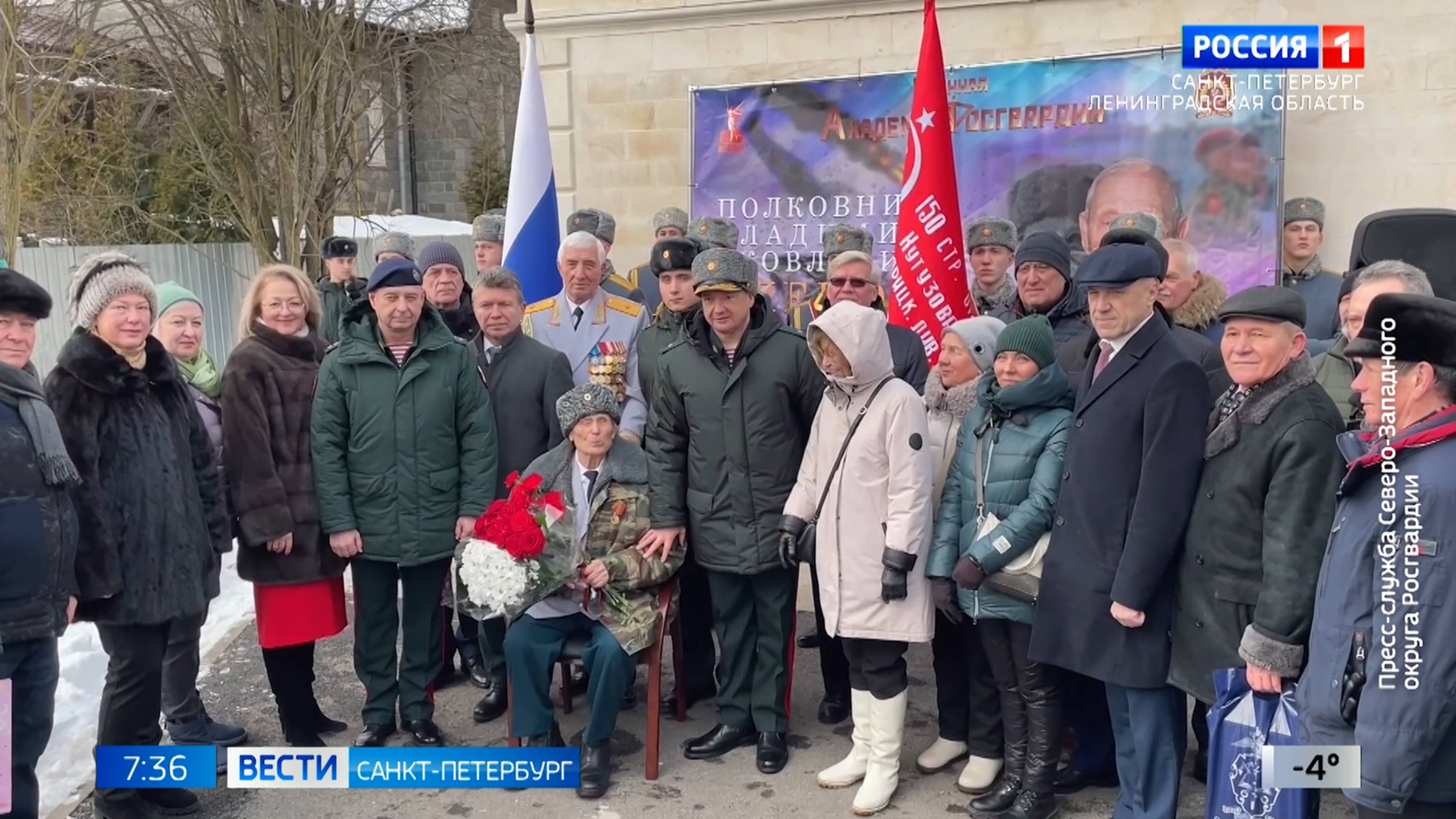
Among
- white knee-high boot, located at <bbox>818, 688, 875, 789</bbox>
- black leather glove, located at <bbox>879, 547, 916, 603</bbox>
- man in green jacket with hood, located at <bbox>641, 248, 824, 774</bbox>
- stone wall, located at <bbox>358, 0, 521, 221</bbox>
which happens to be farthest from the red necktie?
stone wall, located at <bbox>358, 0, 521, 221</bbox>

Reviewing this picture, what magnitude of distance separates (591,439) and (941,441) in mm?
1388

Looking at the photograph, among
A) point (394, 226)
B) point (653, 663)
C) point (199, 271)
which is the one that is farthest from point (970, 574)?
point (394, 226)

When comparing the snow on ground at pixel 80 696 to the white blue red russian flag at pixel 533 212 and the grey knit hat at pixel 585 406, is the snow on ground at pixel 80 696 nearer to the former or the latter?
the grey knit hat at pixel 585 406

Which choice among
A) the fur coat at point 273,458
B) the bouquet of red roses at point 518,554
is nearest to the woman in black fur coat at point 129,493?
the fur coat at point 273,458

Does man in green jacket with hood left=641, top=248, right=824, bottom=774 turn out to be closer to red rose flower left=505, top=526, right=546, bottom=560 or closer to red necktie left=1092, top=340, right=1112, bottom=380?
red rose flower left=505, top=526, right=546, bottom=560

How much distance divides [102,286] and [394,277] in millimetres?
1047

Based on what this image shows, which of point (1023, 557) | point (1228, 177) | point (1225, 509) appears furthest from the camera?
point (1228, 177)

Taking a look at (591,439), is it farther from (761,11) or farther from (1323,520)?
(761,11)

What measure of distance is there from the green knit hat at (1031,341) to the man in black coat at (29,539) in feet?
10.3

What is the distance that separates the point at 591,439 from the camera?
4.38m

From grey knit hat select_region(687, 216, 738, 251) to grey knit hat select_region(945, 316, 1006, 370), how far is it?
2.48 metres

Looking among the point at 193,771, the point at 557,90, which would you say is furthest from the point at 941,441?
the point at 557,90

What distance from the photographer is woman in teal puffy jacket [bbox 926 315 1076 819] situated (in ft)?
12.3

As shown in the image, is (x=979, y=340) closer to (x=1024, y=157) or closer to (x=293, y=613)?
(x=293, y=613)
